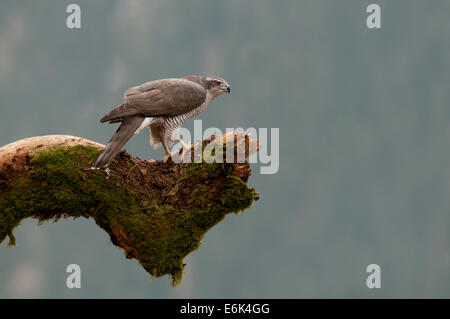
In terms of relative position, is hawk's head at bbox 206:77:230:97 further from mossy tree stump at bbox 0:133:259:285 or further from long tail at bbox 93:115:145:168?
long tail at bbox 93:115:145:168

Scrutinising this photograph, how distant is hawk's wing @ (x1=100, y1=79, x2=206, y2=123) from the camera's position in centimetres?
668

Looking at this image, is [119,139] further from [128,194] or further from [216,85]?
[216,85]


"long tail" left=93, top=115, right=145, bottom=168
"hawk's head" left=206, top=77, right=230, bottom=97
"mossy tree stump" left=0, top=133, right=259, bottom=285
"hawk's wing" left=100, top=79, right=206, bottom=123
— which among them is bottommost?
"mossy tree stump" left=0, top=133, right=259, bottom=285

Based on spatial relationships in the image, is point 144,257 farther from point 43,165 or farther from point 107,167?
point 43,165

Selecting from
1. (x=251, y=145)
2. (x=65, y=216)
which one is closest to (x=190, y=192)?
(x=251, y=145)

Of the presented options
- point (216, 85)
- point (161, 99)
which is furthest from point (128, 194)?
point (216, 85)

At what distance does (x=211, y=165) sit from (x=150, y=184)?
0.87 m

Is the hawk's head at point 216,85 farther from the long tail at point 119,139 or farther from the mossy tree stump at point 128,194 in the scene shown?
the long tail at point 119,139

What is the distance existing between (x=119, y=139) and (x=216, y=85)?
1.78 meters

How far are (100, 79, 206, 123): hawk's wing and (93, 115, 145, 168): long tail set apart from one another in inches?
3.5

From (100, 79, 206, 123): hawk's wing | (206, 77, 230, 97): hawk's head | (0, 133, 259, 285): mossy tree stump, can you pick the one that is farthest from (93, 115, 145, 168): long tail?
(206, 77, 230, 97): hawk's head

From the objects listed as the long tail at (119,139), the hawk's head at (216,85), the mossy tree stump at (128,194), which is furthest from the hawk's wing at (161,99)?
the mossy tree stump at (128,194)

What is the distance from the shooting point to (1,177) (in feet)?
22.2

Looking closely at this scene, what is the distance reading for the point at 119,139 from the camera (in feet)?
21.3
